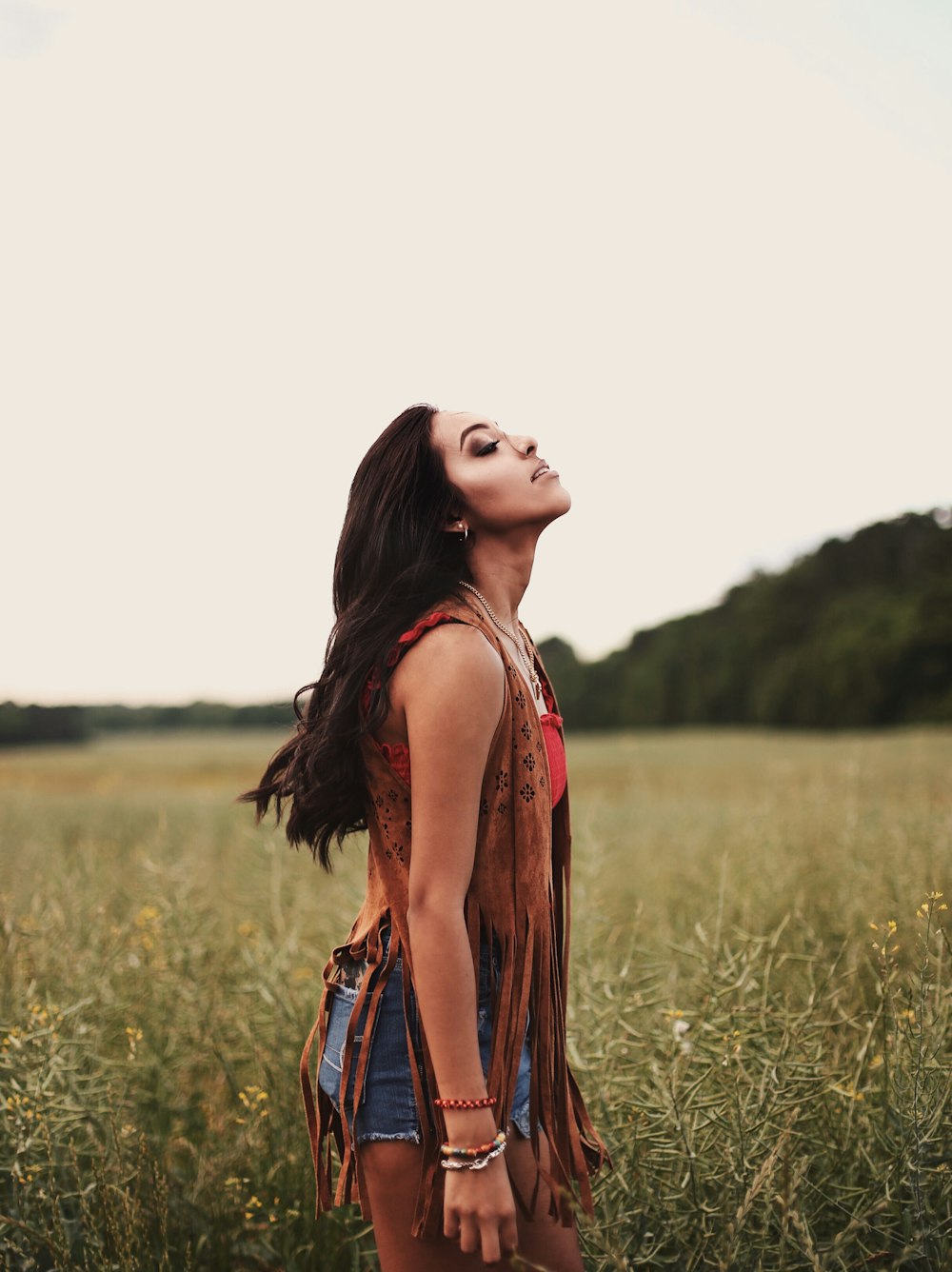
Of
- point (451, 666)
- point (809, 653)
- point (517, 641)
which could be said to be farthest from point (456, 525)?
point (809, 653)

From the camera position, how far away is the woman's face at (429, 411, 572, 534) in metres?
1.93

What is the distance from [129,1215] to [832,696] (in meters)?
49.2

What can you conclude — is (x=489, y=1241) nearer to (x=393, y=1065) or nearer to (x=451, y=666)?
(x=393, y=1065)

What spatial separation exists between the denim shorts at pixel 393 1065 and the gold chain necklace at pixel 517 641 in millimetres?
514

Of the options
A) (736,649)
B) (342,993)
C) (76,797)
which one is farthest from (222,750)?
(736,649)

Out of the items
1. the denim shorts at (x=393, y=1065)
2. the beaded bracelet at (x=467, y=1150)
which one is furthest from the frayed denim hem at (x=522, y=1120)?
the beaded bracelet at (x=467, y=1150)

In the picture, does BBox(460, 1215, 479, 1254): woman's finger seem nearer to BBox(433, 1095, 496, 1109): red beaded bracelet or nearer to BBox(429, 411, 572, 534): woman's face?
BBox(433, 1095, 496, 1109): red beaded bracelet

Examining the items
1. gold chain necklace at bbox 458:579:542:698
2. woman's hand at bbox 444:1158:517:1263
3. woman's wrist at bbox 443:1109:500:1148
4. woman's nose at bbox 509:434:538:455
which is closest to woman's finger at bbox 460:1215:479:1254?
woman's hand at bbox 444:1158:517:1263

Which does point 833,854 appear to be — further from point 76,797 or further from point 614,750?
point 614,750

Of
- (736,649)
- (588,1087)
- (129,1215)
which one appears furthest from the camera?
(736,649)

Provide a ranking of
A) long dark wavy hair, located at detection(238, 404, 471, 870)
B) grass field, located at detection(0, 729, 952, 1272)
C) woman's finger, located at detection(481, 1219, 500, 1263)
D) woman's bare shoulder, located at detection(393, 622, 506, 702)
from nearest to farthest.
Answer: woman's finger, located at detection(481, 1219, 500, 1263) < woman's bare shoulder, located at detection(393, 622, 506, 702) < long dark wavy hair, located at detection(238, 404, 471, 870) < grass field, located at detection(0, 729, 952, 1272)

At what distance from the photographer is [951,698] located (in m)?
42.7

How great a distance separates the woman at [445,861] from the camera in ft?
5.35

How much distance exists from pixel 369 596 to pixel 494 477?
1.05ft
